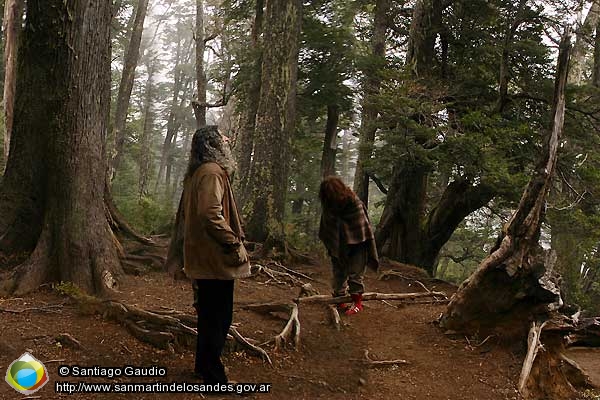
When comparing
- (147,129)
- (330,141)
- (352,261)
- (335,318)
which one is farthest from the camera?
(147,129)

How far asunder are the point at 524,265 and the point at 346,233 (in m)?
2.34

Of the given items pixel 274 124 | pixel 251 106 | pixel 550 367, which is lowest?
pixel 550 367

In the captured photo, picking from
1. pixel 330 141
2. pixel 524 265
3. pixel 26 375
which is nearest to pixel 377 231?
pixel 330 141

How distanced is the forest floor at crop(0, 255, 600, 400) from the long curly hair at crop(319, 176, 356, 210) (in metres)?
1.60

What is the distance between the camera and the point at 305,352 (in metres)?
5.71

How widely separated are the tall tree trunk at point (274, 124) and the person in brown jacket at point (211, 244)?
270 inches

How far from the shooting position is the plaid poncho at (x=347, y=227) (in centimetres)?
707

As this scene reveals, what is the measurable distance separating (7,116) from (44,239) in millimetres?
8683

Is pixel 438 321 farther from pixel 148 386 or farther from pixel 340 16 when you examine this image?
pixel 340 16

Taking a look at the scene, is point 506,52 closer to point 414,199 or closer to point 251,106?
point 414,199

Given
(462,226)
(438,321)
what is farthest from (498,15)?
(462,226)

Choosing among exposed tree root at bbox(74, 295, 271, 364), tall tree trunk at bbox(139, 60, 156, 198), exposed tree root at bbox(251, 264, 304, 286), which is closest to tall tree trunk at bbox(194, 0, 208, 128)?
tall tree trunk at bbox(139, 60, 156, 198)

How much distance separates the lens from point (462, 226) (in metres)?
23.8

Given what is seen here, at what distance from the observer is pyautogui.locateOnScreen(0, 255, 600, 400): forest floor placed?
4551mm
